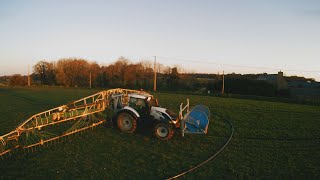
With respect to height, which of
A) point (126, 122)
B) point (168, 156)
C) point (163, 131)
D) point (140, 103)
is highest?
point (140, 103)

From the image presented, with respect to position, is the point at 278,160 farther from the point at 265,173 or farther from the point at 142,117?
the point at 142,117

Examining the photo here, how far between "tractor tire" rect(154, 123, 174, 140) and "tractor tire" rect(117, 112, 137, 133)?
3.73 ft

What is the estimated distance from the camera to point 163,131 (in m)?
Result: 12.5

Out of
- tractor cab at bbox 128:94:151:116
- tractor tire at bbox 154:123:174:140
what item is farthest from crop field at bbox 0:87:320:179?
tractor cab at bbox 128:94:151:116

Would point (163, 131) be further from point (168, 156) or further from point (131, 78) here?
point (131, 78)

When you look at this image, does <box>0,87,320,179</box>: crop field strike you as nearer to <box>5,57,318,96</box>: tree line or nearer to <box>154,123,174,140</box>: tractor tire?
<box>154,123,174,140</box>: tractor tire

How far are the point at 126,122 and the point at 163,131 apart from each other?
1904 mm

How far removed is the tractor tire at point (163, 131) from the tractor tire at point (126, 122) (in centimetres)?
114

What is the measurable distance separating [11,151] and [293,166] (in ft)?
31.6

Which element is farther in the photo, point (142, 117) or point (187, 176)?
point (142, 117)

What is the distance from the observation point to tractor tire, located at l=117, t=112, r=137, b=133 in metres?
A: 13.0

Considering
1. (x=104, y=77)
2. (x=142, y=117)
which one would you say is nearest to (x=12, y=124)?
(x=142, y=117)

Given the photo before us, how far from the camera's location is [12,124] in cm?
1566

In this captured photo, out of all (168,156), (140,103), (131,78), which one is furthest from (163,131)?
(131,78)
